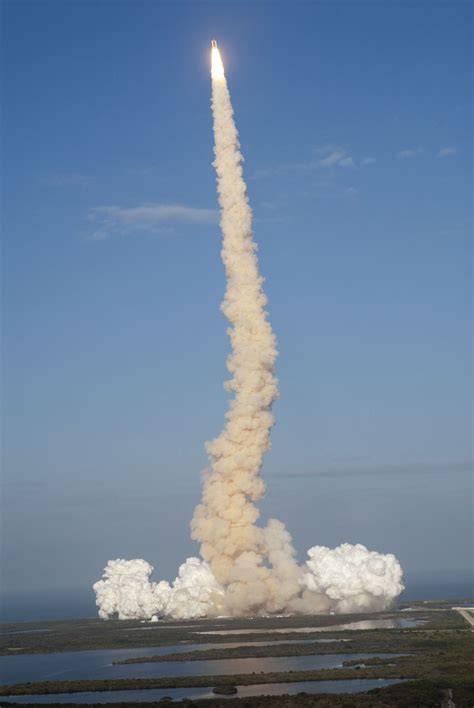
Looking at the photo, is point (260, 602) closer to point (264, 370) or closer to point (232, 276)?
point (264, 370)

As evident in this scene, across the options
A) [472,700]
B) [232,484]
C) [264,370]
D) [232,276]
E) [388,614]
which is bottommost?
[472,700]

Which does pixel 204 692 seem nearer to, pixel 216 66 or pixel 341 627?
pixel 341 627

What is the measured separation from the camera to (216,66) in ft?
295

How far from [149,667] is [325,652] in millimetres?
11162

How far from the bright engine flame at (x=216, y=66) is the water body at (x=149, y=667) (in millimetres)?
42501

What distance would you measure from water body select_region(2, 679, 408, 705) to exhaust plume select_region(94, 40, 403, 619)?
31.8m

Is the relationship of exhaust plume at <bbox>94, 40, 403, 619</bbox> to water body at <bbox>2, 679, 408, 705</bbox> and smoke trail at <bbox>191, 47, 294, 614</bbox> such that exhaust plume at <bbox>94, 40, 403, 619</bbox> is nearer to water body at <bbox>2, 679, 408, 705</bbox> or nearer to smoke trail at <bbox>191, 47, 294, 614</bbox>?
smoke trail at <bbox>191, 47, 294, 614</bbox>

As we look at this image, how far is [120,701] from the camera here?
60.4 m

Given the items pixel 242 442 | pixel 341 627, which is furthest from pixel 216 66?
pixel 341 627

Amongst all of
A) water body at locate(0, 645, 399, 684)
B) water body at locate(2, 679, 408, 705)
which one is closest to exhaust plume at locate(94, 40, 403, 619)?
water body at locate(0, 645, 399, 684)

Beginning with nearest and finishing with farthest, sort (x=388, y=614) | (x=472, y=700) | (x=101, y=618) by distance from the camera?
(x=472, y=700)
(x=388, y=614)
(x=101, y=618)

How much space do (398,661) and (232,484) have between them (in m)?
29.5

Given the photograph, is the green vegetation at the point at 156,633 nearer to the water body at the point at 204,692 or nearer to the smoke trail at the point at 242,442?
the smoke trail at the point at 242,442

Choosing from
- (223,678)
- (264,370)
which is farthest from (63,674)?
(264,370)
